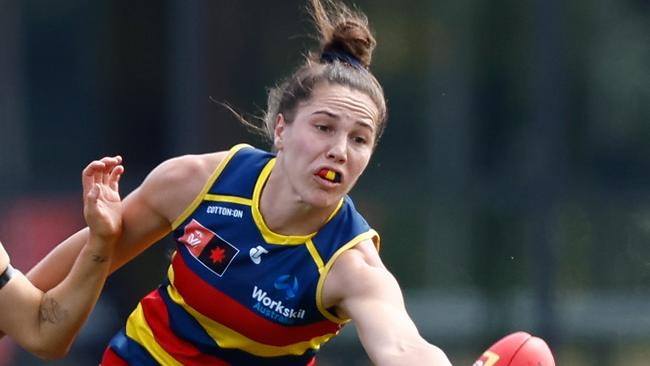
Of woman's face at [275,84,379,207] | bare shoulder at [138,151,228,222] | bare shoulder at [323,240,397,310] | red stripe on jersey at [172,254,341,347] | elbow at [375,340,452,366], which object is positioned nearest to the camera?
elbow at [375,340,452,366]

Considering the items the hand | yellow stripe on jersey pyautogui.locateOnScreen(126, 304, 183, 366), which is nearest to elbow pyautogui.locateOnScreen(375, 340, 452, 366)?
yellow stripe on jersey pyautogui.locateOnScreen(126, 304, 183, 366)

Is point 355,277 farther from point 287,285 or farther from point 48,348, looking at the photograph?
point 48,348

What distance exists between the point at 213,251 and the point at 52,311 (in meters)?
0.52

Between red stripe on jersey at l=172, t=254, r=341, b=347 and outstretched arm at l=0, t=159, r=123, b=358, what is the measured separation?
0.84 ft

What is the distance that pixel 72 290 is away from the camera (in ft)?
15.1

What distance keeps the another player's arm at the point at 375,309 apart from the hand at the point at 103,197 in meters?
0.66

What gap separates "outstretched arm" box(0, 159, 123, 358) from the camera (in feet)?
14.9

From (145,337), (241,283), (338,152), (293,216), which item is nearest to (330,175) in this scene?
(338,152)

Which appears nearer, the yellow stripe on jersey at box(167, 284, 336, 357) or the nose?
the nose

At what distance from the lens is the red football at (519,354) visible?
178 inches

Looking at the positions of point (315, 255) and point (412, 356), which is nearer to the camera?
point (412, 356)

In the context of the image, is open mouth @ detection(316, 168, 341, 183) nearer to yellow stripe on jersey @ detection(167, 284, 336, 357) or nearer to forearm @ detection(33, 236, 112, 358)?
yellow stripe on jersey @ detection(167, 284, 336, 357)

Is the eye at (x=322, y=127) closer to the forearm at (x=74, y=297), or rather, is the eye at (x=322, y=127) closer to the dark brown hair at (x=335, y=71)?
the dark brown hair at (x=335, y=71)

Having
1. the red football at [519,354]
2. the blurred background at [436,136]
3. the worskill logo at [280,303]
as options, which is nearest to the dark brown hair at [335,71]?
the worskill logo at [280,303]
